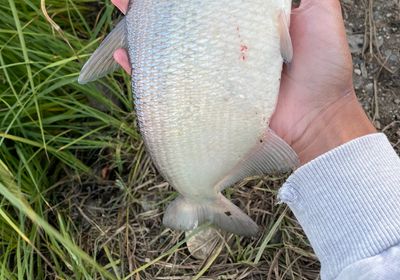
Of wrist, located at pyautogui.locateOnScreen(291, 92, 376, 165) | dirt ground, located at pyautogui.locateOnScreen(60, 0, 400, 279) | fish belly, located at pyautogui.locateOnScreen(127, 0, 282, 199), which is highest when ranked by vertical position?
fish belly, located at pyautogui.locateOnScreen(127, 0, 282, 199)

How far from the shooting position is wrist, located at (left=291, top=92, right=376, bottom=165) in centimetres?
203

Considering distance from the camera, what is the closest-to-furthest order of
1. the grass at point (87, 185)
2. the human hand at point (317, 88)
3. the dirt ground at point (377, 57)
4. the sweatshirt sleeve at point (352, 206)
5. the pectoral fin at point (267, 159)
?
the sweatshirt sleeve at point (352, 206) → the pectoral fin at point (267, 159) → the human hand at point (317, 88) → the grass at point (87, 185) → the dirt ground at point (377, 57)

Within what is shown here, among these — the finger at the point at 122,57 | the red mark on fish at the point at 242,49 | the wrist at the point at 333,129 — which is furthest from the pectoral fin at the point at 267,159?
the finger at the point at 122,57

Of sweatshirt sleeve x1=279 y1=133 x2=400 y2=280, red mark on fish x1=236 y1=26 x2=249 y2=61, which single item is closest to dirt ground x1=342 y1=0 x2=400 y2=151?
sweatshirt sleeve x1=279 y1=133 x2=400 y2=280

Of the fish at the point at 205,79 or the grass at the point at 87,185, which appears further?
the grass at the point at 87,185

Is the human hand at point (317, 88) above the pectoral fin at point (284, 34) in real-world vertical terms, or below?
below

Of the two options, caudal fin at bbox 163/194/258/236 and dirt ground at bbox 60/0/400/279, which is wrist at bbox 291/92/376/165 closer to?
caudal fin at bbox 163/194/258/236

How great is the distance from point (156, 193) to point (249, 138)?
960 millimetres

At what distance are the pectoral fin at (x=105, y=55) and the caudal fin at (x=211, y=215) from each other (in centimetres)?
54

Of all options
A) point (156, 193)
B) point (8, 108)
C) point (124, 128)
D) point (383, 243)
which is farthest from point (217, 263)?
point (8, 108)

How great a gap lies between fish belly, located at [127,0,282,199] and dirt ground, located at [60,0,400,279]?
715mm

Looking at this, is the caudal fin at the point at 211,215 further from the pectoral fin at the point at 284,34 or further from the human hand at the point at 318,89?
the pectoral fin at the point at 284,34

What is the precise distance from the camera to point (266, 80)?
5.98 feet

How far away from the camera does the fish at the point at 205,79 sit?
1.78m
